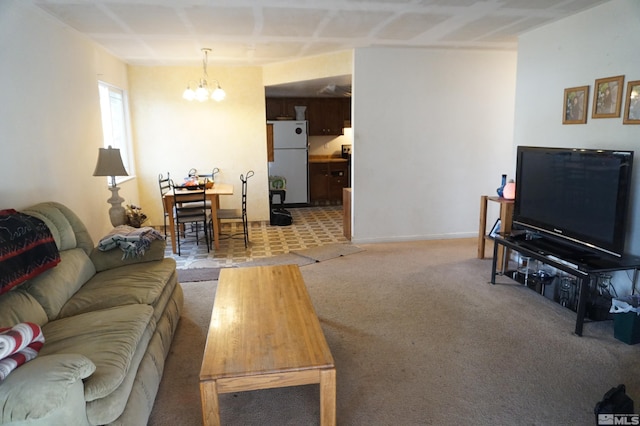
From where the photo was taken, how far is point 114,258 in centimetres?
305

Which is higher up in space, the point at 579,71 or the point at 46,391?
the point at 579,71

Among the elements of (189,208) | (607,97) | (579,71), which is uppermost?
(579,71)

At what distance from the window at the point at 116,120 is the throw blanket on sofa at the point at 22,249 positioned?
9.35 ft

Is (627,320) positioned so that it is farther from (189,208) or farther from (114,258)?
(189,208)

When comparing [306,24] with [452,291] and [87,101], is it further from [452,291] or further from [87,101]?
[452,291]

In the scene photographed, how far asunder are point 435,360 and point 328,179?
20.0 ft

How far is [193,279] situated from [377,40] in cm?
327

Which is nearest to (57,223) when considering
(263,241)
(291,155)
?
(263,241)

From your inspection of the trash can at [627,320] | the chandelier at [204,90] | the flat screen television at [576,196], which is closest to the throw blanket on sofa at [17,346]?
the trash can at [627,320]

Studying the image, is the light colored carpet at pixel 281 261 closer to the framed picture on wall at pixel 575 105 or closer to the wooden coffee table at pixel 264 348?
the wooden coffee table at pixel 264 348

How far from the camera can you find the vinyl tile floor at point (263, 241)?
4.84 metres

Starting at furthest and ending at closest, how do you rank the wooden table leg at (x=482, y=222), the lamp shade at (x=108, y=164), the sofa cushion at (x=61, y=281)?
the wooden table leg at (x=482, y=222), the lamp shade at (x=108, y=164), the sofa cushion at (x=61, y=281)

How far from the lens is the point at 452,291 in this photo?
372cm

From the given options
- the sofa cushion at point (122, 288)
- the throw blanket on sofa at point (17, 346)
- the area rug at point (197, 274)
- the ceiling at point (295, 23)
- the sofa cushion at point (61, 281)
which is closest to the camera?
the throw blanket on sofa at point (17, 346)
